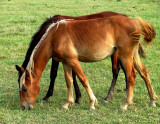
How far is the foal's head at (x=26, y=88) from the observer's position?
18.6ft

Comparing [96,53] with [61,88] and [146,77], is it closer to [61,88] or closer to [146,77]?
[146,77]

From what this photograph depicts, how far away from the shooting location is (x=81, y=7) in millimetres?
17891

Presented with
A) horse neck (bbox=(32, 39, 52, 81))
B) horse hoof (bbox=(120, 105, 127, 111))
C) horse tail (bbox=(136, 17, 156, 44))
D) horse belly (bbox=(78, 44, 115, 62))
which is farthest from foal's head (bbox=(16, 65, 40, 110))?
horse tail (bbox=(136, 17, 156, 44))

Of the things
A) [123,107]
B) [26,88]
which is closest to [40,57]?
[26,88]

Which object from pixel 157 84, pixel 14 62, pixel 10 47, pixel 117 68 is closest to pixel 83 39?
pixel 117 68

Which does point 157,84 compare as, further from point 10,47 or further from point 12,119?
point 10,47

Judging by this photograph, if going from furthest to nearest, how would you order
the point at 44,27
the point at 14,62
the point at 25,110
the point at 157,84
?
the point at 14,62 < the point at 157,84 < the point at 44,27 < the point at 25,110

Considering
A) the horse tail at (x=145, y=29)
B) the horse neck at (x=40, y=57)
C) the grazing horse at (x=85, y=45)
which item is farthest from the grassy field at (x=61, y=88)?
the horse tail at (x=145, y=29)

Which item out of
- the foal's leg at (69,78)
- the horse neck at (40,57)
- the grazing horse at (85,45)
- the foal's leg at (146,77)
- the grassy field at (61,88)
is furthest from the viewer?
the foal's leg at (69,78)

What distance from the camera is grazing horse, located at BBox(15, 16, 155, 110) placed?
5629 mm

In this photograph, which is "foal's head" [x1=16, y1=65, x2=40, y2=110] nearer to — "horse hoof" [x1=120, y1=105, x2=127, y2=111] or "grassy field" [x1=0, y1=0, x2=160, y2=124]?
"grassy field" [x1=0, y1=0, x2=160, y2=124]

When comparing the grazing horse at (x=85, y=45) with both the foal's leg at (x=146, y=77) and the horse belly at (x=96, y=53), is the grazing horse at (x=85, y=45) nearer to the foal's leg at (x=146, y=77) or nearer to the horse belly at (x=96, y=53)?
the horse belly at (x=96, y=53)

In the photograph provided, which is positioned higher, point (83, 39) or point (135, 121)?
point (83, 39)

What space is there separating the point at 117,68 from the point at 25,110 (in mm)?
2196
